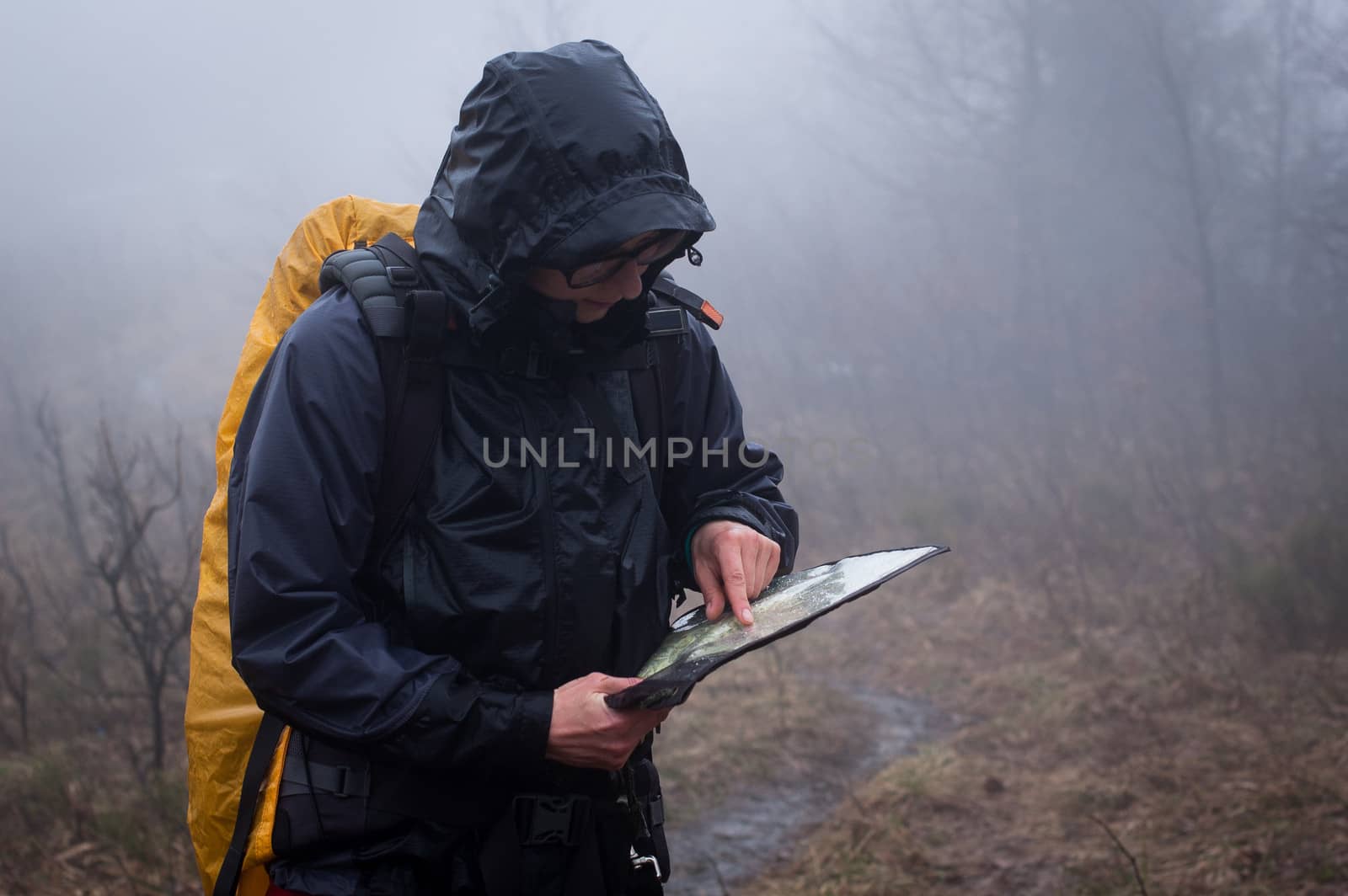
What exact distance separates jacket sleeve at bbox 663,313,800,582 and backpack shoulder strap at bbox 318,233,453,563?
505mm

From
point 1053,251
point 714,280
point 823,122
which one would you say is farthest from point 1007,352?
point 823,122

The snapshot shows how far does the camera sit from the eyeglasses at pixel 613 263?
1585mm

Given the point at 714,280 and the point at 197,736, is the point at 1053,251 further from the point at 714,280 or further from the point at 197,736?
the point at 197,736

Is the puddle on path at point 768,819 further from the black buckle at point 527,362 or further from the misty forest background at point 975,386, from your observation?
the black buckle at point 527,362

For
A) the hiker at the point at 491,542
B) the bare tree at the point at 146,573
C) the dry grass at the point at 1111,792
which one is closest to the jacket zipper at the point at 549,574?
the hiker at the point at 491,542

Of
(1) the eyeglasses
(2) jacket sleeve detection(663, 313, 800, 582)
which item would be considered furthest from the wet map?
(1) the eyeglasses

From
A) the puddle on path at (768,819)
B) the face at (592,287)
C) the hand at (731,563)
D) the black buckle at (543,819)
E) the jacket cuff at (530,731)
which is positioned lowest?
the puddle on path at (768,819)

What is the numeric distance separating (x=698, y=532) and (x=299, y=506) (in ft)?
2.47

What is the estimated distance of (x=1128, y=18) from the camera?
15.1 metres

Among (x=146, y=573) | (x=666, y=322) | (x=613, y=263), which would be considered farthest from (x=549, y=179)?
(x=146, y=573)

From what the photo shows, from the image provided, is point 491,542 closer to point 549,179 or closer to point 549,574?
point 549,574

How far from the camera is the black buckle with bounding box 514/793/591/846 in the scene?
1.62 m

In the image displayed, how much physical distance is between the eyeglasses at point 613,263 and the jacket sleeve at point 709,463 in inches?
11.8

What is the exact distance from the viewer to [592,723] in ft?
4.65
